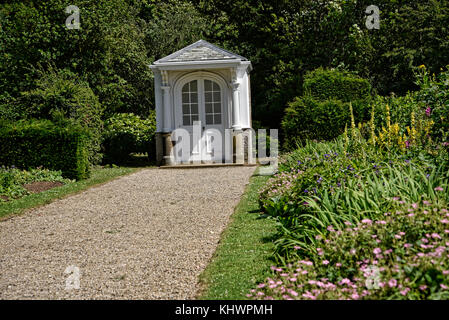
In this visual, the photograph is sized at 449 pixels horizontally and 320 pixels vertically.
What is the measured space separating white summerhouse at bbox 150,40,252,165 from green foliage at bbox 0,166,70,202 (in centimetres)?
413

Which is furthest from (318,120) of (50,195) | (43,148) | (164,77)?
(50,195)

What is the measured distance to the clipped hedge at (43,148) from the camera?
11.9m

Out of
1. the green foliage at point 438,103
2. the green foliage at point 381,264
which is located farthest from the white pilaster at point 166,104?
the green foliage at point 381,264

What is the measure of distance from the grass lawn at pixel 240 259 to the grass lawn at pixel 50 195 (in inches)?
158

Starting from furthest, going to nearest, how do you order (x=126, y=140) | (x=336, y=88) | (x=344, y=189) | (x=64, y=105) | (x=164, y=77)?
(x=126, y=140), (x=336, y=88), (x=164, y=77), (x=64, y=105), (x=344, y=189)

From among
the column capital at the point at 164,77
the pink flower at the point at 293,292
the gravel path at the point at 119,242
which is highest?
the column capital at the point at 164,77

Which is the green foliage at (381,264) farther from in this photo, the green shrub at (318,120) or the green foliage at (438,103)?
the green shrub at (318,120)

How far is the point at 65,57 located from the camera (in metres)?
17.5

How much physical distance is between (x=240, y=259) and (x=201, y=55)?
10.8 meters

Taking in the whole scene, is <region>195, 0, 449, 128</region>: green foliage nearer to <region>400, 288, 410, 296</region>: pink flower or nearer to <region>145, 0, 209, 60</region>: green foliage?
<region>145, 0, 209, 60</region>: green foliage

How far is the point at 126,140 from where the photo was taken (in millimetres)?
16172

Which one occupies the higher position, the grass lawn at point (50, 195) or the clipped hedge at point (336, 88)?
the clipped hedge at point (336, 88)

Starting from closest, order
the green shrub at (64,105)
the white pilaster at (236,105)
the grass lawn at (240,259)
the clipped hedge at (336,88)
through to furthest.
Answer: the grass lawn at (240,259), the green shrub at (64,105), the white pilaster at (236,105), the clipped hedge at (336,88)

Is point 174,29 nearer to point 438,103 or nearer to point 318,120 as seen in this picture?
point 318,120
